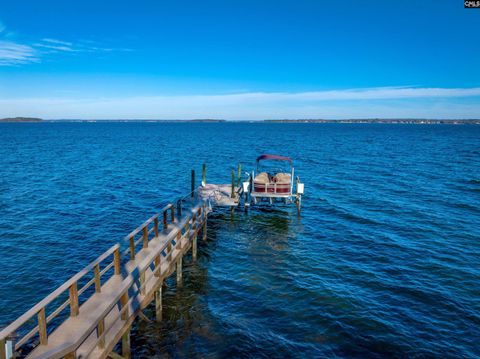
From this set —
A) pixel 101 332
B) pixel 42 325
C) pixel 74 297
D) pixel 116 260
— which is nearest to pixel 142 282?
pixel 116 260

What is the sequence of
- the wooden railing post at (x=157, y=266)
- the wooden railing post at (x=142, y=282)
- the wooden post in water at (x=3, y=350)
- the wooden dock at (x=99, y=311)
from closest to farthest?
1. the wooden post in water at (x=3, y=350)
2. the wooden dock at (x=99, y=311)
3. the wooden railing post at (x=142, y=282)
4. the wooden railing post at (x=157, y=266)

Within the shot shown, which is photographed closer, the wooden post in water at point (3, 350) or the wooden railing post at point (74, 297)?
the wooden post in water at point (3, 350)

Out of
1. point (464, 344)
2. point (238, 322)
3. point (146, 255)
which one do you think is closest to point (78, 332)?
point (146, 255)

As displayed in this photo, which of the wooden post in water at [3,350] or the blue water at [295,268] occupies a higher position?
the wooden post in water at [3,350]

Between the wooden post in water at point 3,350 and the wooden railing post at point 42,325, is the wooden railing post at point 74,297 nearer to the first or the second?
the wooden railing post at point 42,325

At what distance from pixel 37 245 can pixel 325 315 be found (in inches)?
627

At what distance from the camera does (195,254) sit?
18.4m

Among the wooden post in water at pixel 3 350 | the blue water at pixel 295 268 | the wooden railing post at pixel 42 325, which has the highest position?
the wooden post in water at pixel 3 350

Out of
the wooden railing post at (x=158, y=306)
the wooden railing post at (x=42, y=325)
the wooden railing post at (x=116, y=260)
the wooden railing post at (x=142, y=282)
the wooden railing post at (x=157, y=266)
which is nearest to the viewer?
the wooden railing post at (x=42, y=325)

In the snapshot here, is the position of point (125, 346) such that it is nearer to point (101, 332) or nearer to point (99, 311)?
point (99, 311)

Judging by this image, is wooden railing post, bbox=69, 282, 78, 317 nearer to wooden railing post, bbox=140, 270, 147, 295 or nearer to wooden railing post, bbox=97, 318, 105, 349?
wooden railing post, bbox=97, 318, 105, 349

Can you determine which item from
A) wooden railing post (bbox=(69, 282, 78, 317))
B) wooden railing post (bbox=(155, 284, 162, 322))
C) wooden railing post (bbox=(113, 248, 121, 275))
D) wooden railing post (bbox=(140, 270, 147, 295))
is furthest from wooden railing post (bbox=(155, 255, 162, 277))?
wooden railing post (bbox=(69, 282, 78, 317))

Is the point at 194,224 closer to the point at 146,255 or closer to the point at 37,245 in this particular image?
the point at 146,255

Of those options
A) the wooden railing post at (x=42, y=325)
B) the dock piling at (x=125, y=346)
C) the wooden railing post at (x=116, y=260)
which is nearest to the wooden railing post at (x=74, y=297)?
the wooden railing post at (x=42, y=325)
